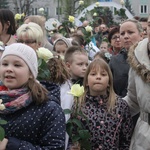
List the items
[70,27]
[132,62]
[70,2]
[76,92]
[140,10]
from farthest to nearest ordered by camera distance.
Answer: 1. [140,10]
2. [70,2]
3. [70,27]
4. [132,62]
5. [76,92]

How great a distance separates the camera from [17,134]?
284 cm

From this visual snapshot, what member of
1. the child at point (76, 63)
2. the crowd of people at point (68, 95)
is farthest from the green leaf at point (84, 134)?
the child at point (76, 63)

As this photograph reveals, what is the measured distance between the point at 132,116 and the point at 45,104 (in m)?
1.18

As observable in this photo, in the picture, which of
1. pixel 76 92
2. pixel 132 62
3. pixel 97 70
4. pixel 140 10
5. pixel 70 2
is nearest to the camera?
pixel 76 92

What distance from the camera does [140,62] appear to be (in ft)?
11.5

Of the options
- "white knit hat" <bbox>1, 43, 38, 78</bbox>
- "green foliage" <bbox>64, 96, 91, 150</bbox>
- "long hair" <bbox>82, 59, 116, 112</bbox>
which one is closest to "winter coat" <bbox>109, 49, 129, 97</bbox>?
"long hair" <bbox>82, 59, 116, 112</bbox>

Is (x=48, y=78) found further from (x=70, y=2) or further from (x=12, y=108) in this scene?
(x=70, y=2)

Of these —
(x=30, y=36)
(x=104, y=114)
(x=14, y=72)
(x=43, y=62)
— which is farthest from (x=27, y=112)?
(x=30, y=36)

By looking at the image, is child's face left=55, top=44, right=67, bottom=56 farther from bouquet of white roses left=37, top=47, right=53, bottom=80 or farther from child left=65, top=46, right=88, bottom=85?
bouquet of white roses left=37, top=47, right=53, bottom=80

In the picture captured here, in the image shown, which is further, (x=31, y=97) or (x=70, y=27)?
(x=70, y=27)

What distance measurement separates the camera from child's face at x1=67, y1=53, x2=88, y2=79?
175 inches

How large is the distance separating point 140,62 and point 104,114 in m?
0.54

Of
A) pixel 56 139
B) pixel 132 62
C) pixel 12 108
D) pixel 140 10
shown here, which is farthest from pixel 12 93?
pixel 140 10

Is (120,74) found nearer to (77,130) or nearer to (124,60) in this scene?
(124,60)
